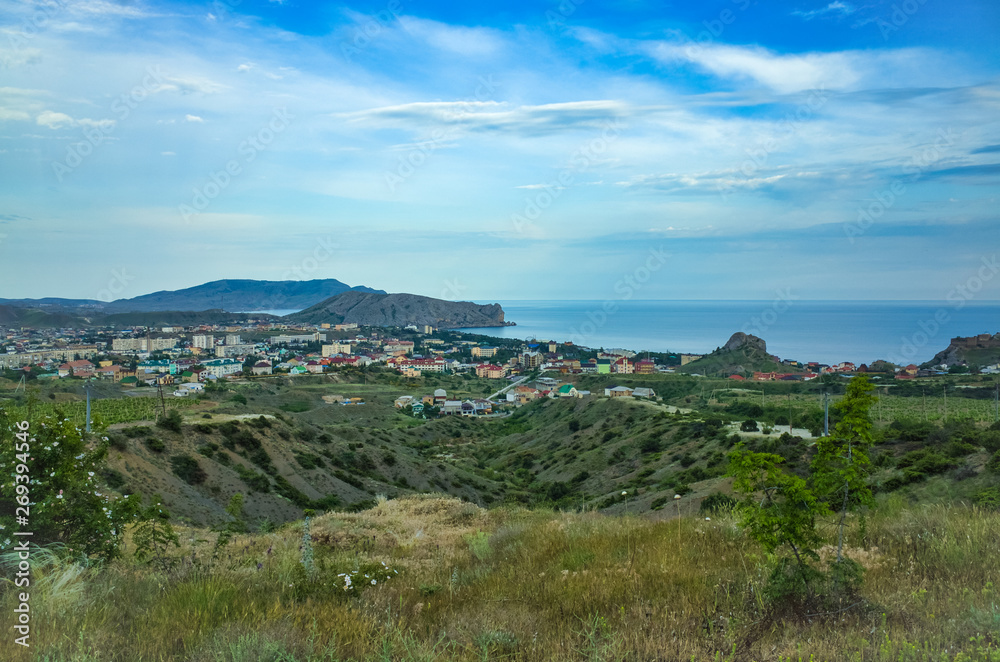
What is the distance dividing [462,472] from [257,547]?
33158mm

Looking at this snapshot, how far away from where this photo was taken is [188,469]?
26.0 meters

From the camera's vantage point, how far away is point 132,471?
22.8m

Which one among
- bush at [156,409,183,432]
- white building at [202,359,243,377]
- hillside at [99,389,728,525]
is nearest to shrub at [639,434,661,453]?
hillside at [99,389,728,525]

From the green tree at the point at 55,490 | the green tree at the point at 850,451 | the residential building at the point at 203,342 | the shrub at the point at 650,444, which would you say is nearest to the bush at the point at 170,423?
the green tree at the point at 55,490

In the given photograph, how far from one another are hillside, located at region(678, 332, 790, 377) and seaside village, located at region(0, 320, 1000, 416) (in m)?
3.06

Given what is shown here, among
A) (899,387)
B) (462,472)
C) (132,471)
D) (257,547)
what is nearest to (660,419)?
(462,472)

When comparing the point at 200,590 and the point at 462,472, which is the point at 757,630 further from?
the point at 462,472

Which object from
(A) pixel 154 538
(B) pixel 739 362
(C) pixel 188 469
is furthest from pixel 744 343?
(A) pixel 154 538

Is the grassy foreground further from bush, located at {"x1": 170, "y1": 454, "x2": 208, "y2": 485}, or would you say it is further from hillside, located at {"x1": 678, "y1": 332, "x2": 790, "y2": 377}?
hillside, located at {"x1": 678, "y1": 332, "x2": 790, "y2": 377}

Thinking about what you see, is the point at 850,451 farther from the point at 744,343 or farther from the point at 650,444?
the point at 744,343

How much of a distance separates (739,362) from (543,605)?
100 m

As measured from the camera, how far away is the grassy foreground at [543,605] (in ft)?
11.1

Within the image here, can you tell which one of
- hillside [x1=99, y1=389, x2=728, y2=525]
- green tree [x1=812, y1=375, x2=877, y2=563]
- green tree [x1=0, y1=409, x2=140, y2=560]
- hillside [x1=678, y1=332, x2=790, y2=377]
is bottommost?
hillside [x1=99, y1=389, x2=728, y2=525]

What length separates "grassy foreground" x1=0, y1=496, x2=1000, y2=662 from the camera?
3387mm
